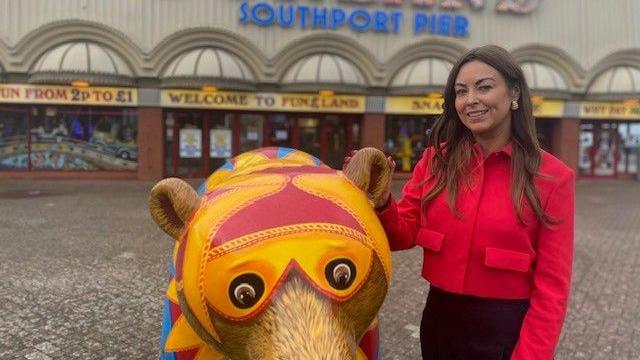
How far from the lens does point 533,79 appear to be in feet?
53.0

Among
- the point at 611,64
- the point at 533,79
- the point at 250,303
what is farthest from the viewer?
the point at 611,64

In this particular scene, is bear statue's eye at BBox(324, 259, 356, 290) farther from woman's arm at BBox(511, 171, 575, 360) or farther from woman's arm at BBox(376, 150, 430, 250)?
woman's arm at BBox(511, 171, 575, 360)

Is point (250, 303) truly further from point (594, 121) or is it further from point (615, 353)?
point (594, 121)

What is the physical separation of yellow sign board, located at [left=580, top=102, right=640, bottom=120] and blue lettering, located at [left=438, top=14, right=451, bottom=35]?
4986mm

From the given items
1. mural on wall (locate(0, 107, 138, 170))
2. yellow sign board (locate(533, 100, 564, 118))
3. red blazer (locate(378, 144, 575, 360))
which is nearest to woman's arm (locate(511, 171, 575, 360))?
red blazer (locate(378, 144, 575, 360))

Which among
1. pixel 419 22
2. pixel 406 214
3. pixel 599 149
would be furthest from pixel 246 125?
pixel 406 214

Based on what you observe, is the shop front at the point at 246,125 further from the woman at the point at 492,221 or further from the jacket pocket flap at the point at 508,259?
the jacket pocket flap at the point at 508,259

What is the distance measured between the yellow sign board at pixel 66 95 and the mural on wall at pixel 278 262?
14386 mm

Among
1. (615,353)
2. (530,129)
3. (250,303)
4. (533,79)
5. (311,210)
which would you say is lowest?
(615,353)

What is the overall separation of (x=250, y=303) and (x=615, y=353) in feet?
A: 12.9

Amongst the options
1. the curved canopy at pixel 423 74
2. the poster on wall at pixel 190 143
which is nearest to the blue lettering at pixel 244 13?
the poster on wall at pixel 190 143

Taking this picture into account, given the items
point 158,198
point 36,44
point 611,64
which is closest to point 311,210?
point 158,198

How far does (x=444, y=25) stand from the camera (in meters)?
16.4

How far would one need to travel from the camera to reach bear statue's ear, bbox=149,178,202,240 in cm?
178
